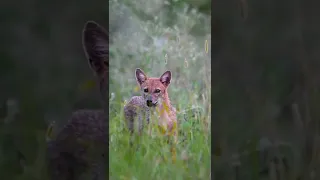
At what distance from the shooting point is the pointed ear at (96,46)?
228 cm

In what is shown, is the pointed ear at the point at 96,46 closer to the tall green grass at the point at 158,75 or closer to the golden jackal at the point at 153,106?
the tall green grass at the point at 158,75

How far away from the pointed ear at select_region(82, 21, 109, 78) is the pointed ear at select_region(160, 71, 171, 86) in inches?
11.0

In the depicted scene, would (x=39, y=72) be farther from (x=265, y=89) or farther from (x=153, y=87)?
(x=265, y=89)

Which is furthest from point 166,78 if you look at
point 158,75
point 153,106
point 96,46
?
point 96,46

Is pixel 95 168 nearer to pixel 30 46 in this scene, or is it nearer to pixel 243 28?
pixel 30 46

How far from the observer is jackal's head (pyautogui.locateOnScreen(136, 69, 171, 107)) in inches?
91.7

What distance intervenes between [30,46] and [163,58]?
0.65 m

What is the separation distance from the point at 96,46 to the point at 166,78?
14.9 inches

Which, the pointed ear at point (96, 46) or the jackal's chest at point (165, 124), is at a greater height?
the pointed ear at point (96, 46)

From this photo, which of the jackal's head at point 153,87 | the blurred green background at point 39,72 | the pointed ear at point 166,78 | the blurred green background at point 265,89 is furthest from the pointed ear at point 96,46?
the blurred green background at point 265,89

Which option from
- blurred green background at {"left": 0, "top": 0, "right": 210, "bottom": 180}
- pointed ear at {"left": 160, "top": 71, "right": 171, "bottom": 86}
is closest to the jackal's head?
pointed ear at {"left": 160, "top": 71, "right": 171, "bottom": 86}

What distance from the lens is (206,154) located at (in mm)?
2359

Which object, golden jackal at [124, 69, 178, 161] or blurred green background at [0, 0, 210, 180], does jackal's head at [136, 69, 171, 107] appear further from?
blurred green background at [0, 0, 210, 180]

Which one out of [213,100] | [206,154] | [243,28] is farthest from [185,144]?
[243,28]
